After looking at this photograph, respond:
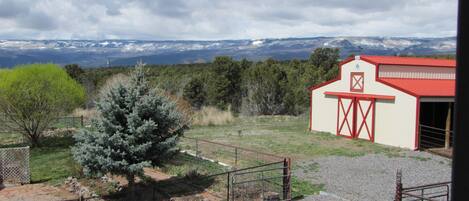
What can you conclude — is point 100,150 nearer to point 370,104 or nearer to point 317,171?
point 317,171

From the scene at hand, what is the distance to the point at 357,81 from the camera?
24359 mm

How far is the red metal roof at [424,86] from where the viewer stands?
21123 millimetres

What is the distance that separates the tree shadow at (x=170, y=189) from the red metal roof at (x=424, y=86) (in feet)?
38.3

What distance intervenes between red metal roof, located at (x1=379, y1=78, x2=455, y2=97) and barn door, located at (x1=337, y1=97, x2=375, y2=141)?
1549 millimetres

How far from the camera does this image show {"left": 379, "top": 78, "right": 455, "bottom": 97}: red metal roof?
2112 centimetres

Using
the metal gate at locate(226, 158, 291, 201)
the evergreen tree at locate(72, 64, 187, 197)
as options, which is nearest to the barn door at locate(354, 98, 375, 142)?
the metal gate at locate(226, 158, 291, 201)

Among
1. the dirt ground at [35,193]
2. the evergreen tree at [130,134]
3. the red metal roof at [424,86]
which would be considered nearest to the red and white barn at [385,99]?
the red metal roof at [424,86]

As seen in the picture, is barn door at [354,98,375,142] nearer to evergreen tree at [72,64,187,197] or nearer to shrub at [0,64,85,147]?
evergreen tree at [72,64,187,197]

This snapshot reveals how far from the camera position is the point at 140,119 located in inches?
503

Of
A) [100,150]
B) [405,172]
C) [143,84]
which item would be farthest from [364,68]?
[100,150]

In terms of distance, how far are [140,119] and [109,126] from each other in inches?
33.2

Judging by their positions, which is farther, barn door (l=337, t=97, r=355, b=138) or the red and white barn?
barn door (l=337, t=97, r=355, b=138)

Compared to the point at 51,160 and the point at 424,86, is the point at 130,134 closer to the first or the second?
the point at 51,160

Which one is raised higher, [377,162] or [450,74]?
[450,74]
